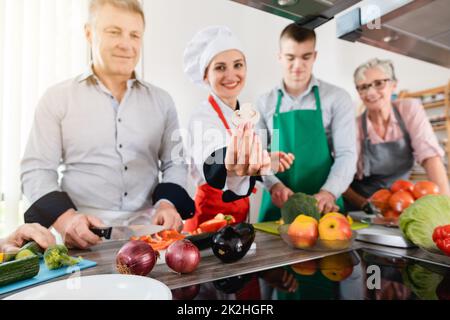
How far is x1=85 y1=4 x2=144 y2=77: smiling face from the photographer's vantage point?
633mm

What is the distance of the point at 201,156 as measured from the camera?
72 cm

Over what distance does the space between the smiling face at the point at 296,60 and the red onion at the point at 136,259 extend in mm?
713

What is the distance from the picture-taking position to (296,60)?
0.97 meters

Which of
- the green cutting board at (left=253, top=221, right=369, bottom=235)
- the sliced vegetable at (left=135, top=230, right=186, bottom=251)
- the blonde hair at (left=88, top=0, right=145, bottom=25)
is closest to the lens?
the sliced vegetable at (left=135, top=230, right=186, bottom=251)

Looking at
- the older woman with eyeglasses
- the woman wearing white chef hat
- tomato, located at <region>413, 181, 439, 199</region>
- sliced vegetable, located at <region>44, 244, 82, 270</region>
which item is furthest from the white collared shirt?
the older woman with eyeglasses

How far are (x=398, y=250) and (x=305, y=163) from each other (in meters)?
0.43

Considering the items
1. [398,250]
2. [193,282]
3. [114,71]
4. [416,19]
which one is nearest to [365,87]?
[416,19]

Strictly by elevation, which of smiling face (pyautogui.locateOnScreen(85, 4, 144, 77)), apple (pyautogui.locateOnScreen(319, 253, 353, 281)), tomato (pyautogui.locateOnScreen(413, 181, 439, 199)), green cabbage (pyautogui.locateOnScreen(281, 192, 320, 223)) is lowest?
apple (pyautogui.locateOnScreen(319, 253, 353, 281))

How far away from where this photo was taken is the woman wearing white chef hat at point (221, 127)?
670 mm

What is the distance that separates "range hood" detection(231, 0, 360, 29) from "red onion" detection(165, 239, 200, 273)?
57 cm

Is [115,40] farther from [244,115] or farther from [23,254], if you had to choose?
[23,254]

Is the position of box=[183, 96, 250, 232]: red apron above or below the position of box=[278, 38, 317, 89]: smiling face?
below

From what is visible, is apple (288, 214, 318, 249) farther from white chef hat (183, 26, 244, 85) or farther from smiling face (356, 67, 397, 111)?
smiling face (356, 67, 397, 111)

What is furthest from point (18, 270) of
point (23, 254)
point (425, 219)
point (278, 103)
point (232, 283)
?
point (278, 103)
